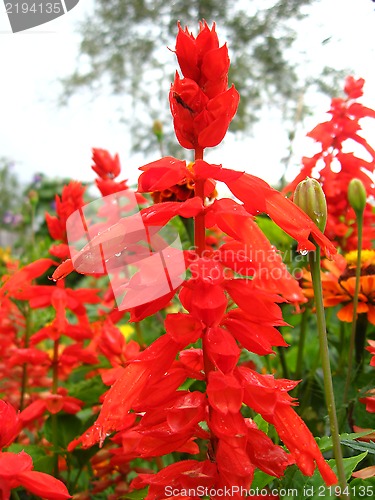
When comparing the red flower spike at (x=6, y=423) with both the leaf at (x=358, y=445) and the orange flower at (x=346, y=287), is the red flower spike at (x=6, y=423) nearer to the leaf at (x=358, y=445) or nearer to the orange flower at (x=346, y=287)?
the leaf at (x=358, y=445)

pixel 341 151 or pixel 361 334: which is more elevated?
pixel 341 151

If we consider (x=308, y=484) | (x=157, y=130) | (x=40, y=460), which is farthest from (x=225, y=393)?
(x=157, y=130)

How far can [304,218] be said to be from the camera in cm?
29

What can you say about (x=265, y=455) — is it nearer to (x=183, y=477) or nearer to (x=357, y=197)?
(x=183, y=477)

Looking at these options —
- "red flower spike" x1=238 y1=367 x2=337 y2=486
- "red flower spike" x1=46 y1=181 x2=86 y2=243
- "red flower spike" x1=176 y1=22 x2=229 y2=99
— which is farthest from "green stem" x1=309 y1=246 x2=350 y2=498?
"red flower spike" x1=46 y1=181 x2=86 y2=243

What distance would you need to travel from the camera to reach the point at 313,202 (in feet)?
1.07

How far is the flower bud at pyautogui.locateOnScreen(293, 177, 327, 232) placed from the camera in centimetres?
33

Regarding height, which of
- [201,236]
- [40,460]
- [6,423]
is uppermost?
[201,236]

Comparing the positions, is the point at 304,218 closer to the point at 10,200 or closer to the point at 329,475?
the point at 329,475

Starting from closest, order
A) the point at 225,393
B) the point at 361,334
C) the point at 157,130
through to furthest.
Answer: the point at 225,393, the point at 361,334, the point at 157,130

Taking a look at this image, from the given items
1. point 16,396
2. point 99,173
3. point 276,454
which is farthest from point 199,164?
point 16,396

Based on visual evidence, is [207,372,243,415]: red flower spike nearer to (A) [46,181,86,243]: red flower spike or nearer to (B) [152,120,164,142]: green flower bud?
(A) [46,181,86,243]: red flower spike

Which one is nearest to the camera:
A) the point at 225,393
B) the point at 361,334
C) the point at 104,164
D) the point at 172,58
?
the point at 225,393

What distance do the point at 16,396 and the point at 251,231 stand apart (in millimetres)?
551
